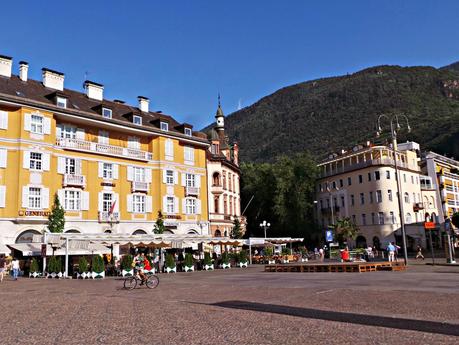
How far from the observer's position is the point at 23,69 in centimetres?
4284

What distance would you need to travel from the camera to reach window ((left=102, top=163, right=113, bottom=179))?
4328cm

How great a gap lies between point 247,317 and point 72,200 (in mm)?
31772

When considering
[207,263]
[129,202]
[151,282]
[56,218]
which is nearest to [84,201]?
[129,202]

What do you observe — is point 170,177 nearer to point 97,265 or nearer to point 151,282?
point 97,265

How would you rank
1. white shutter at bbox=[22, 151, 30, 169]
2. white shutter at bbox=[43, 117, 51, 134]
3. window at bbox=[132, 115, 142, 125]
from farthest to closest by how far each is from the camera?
window at bbox=[132, 115, 142, 125] → white shutter at bbox=[43, 117, 51, 134] → white shutter at bbox=[22, 151, 30, 169]

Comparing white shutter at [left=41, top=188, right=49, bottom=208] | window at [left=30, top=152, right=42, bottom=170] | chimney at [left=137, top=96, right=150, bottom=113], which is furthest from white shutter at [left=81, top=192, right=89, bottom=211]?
chimney at [left=137, top=96, right=150, bottom=113]

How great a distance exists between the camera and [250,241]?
43.5 metres

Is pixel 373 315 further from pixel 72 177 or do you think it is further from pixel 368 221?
pixel 368 221

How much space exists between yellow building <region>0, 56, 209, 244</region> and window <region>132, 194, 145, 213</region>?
0.10m

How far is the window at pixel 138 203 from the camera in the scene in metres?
45.1

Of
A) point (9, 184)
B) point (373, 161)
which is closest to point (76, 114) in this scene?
point (9, 184)

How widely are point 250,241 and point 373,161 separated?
97.3 feet

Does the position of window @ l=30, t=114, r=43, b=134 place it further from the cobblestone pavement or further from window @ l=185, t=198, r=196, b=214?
the cobblestone pavement

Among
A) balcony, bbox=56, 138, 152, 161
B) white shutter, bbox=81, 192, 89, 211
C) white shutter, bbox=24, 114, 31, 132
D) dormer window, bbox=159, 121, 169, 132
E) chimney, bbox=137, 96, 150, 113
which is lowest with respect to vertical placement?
white shutter, bbox=81, 192, 89, 211
